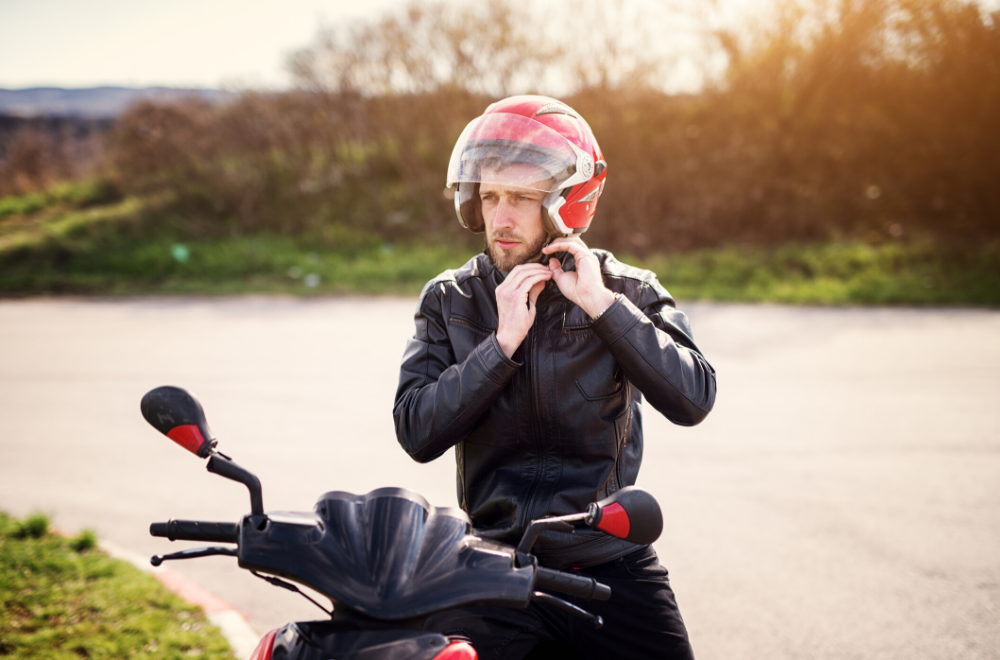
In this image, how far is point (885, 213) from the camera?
1361 centimetres

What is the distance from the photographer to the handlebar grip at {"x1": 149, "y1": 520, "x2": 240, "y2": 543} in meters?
1.36

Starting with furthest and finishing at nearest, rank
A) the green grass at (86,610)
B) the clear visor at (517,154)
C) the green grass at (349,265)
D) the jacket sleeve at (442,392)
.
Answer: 1. the green grass at (349,265)
2. the green grass at (86,610)
3. the clear visor at (517,154)
4. the jacket sleeve at (442,392)

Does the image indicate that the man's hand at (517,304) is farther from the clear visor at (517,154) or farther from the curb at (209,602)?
the curb at (209,602)

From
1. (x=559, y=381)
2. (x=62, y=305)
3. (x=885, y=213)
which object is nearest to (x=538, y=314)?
(x=559, y=381)

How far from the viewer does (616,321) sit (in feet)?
6.42

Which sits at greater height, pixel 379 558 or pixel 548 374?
pixel 548 374

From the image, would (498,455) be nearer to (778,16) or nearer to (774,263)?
(774,263)

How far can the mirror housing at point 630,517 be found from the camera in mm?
1335

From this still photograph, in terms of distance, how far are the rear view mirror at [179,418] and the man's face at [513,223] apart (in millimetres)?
1040

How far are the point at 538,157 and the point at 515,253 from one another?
0.95 ft

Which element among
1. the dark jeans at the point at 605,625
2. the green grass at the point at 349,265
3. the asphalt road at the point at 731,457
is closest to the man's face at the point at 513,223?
the dark jeans at the point at 605,625

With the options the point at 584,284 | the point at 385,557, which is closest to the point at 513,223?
the point at 584,284

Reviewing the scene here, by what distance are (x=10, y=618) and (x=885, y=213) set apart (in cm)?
1446

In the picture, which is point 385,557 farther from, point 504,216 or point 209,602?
point 209,602
